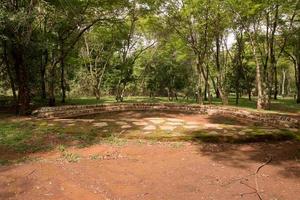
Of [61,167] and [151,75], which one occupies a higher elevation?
[151,75]

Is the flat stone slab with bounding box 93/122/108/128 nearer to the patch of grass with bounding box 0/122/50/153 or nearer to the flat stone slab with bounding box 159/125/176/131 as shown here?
the patch of grass with bounding box 0/122/50/153

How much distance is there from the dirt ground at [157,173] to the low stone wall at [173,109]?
370cm

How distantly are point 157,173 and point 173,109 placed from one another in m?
11.7

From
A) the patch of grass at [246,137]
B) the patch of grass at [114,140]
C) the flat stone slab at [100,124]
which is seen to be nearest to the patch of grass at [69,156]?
the patch of grass at [114,140]

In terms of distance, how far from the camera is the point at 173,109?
1853 cm

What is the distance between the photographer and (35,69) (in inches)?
695

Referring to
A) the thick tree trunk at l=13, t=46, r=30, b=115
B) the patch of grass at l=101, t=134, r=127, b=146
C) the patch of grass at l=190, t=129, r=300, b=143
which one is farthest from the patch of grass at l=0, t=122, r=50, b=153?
the patch of grass at l=190, t=129, r=300, b=143

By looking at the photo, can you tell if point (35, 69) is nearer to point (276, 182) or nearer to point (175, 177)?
point (175, 177)

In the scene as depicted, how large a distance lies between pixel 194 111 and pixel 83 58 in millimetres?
15065

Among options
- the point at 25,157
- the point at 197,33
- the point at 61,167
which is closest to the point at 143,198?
the point at 61,167

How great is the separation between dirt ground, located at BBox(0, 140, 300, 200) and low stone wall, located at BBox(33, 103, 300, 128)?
370 centimetres

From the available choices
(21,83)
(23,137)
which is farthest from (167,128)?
(21,83)

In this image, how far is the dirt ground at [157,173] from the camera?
590 centimetres

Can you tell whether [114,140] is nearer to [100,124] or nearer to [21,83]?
[100,124]
